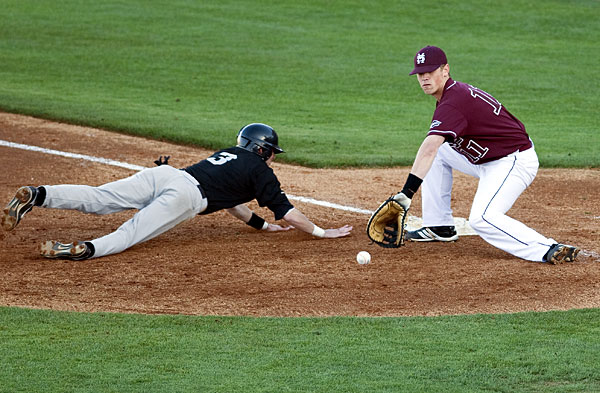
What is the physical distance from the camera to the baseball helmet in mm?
7734

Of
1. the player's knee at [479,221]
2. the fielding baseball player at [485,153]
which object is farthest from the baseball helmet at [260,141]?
the player's knee at [479,221]

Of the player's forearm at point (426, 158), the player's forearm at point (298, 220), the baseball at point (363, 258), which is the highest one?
the player's forearm at point (426, 158)

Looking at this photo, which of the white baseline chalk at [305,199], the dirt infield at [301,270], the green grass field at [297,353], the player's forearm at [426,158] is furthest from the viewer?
the white baseline chalk at [305,199]

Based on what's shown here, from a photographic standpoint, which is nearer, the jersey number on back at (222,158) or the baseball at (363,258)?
the baseball at (363,258)

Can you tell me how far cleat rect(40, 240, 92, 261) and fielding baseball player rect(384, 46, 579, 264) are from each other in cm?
249

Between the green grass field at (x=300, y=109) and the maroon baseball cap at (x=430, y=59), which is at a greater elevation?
the maroon baseball cap at (x=430, y=59)

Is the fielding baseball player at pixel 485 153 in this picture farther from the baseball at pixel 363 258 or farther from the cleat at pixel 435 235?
the cleat at pixel 435 235

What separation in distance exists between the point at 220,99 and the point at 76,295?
383 inches

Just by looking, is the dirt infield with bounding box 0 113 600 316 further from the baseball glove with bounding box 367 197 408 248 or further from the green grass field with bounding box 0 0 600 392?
the green grass field with bounding box 0 0 600 392

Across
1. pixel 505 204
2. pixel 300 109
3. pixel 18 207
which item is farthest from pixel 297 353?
pixel 300 109

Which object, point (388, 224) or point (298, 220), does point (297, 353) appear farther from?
point (298, 220)

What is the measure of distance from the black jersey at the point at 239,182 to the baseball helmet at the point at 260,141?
8 centimetres

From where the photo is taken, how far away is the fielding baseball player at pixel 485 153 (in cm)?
689

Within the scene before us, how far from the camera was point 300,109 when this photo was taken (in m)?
15.1
